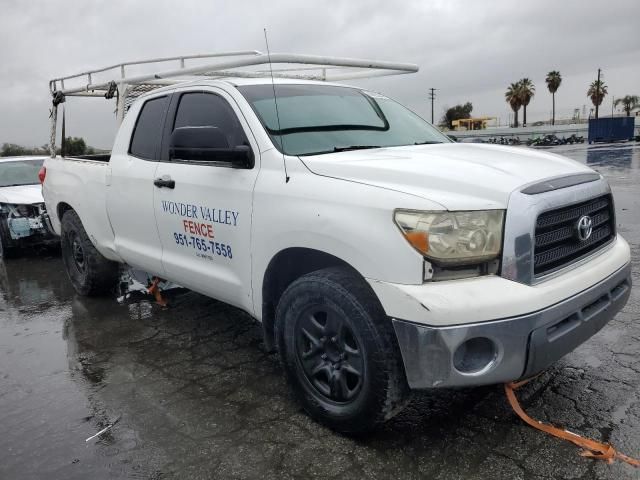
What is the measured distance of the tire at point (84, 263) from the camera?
5199 mm

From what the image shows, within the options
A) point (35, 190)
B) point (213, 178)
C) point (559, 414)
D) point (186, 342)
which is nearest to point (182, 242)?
point (213, 178)

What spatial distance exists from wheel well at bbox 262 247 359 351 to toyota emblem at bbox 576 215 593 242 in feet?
3.87

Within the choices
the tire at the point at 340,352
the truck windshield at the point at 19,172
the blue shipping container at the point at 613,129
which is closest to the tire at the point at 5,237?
the truck windshield at the point at 19,172

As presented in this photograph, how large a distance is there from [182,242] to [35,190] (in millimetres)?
5608

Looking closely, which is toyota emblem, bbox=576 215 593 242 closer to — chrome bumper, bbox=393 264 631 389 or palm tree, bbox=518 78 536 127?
chrome bumper, bbox=393 264 631 389

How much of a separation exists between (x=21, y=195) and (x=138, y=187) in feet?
15.8

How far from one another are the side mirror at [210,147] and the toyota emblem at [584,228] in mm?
1753

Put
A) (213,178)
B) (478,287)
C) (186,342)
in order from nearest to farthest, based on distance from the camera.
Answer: (478,287)
(213,178)
(186,342)

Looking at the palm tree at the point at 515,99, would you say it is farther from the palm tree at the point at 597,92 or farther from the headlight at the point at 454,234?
the headlight at the point at 454,234

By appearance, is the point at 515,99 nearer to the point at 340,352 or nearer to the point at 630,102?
the point at 630,102

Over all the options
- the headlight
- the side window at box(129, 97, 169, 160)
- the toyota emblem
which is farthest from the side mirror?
the toyota emblem

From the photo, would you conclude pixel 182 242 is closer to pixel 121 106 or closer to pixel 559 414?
pixel 121 106

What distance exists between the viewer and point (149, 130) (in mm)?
4266

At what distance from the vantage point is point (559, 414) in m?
2.89
